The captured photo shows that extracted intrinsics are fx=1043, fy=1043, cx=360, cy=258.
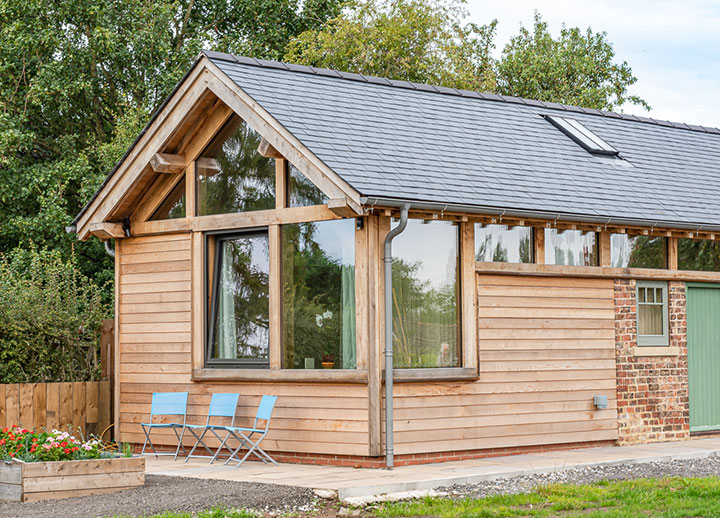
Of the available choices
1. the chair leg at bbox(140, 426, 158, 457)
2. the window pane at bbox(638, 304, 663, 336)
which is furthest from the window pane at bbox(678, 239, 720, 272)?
the chair leg at bbox(140, 426, 158, 457)

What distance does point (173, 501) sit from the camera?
8898 millimetres

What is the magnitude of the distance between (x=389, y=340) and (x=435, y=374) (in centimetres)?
76

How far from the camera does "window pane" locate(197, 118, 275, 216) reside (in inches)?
492

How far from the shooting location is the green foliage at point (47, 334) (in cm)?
1423

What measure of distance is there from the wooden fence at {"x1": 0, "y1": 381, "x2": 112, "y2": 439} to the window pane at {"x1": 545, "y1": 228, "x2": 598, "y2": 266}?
6.36 meters

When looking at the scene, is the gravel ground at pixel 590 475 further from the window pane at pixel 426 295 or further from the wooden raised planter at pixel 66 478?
the wooden raised planter at pixel 66 478

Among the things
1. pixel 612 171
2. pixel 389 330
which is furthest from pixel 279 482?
pixel 612 171

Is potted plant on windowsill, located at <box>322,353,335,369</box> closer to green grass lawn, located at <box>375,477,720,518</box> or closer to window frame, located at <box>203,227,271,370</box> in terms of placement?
window frame, located at <box>203,227,271,370</box>

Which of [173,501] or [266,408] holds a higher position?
[266,408]

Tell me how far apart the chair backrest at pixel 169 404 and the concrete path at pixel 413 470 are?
574 mm

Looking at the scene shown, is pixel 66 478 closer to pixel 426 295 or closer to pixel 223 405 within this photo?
pixel 223 405

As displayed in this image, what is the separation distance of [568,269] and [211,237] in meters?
4.39

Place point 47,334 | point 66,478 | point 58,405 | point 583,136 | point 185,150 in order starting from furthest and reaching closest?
1. point 583,136
2. point 47,334
3. point 58,405
4. point 185,150
5. point 66,478

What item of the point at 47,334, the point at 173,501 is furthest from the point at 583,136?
the point at 173,501
